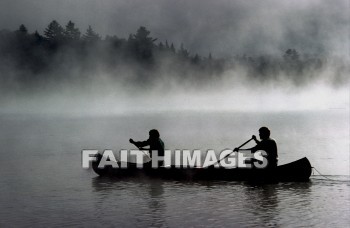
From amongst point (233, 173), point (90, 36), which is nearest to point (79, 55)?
point (90, 36)

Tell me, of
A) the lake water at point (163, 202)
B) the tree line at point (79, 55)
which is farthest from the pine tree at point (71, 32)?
the lake water at point (163, 202)

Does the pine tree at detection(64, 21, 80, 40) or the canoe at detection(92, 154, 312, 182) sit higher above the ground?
the pine tree at detection(64, 21, 80, 40)

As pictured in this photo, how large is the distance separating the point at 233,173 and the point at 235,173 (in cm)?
8

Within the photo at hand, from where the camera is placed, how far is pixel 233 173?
812 inches

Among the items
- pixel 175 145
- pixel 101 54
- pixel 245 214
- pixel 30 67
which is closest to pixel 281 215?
pixel 245 214

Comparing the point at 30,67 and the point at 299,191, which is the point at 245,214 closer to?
the point at 299,191

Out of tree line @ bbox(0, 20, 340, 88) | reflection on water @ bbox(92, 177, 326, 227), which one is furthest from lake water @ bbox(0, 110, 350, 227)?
tree line @ bbox(0, 20, 340, 88)

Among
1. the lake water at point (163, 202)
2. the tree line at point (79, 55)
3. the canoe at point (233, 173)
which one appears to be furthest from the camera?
the tree line at point (79, 55)

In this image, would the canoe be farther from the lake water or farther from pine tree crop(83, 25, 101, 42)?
pine tree crop(83, 25, 101, 42)

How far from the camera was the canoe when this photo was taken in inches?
801

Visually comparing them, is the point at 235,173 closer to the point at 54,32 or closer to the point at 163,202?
the point at 163,202

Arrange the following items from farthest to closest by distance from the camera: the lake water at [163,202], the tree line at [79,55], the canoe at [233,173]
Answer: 1. the tree line at [79,55]
2. the canoe at [233,173]
3. the lake water at [163,202]

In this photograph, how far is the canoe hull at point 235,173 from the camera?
20.3 m

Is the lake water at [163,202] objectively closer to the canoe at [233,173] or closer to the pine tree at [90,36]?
the canoe at [233,173]
